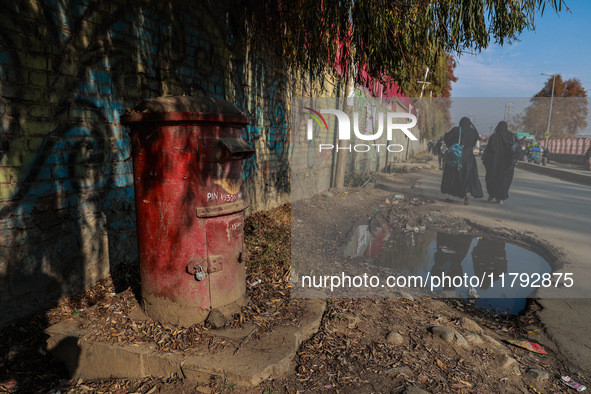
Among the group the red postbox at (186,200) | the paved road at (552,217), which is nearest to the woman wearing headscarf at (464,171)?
the paved road at (552,217)

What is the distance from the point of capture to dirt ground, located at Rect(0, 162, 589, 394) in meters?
2.33

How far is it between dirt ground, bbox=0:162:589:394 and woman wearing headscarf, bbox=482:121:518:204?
1300 millimetres

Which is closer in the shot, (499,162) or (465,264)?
(499,162)

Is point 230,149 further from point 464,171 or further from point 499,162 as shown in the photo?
point 499,162

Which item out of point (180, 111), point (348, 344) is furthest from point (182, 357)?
point (180, 111)

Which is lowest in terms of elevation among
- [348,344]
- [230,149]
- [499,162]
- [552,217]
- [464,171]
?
[348,344]

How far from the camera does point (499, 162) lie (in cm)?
414

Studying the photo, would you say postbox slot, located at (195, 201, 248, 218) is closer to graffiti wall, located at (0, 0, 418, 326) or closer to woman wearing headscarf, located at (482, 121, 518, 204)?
graffiti wall, located at (0, 0, 418, 326)

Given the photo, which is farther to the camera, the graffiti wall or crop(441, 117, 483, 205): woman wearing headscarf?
crop(441, 117, 483, 205): woman wearing headscarf

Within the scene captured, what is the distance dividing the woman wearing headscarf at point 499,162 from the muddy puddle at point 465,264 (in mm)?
784

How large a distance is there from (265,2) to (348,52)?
151cm

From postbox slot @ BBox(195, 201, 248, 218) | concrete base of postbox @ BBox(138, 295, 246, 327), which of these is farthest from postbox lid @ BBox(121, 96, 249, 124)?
concrete base of postbox @ BBox(138, 295, 246, 327)

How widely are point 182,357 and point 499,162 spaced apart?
3.83 m

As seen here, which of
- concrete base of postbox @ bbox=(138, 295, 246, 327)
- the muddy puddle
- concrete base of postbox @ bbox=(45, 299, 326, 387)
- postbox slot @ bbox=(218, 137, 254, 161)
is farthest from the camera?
the muddy puddle
